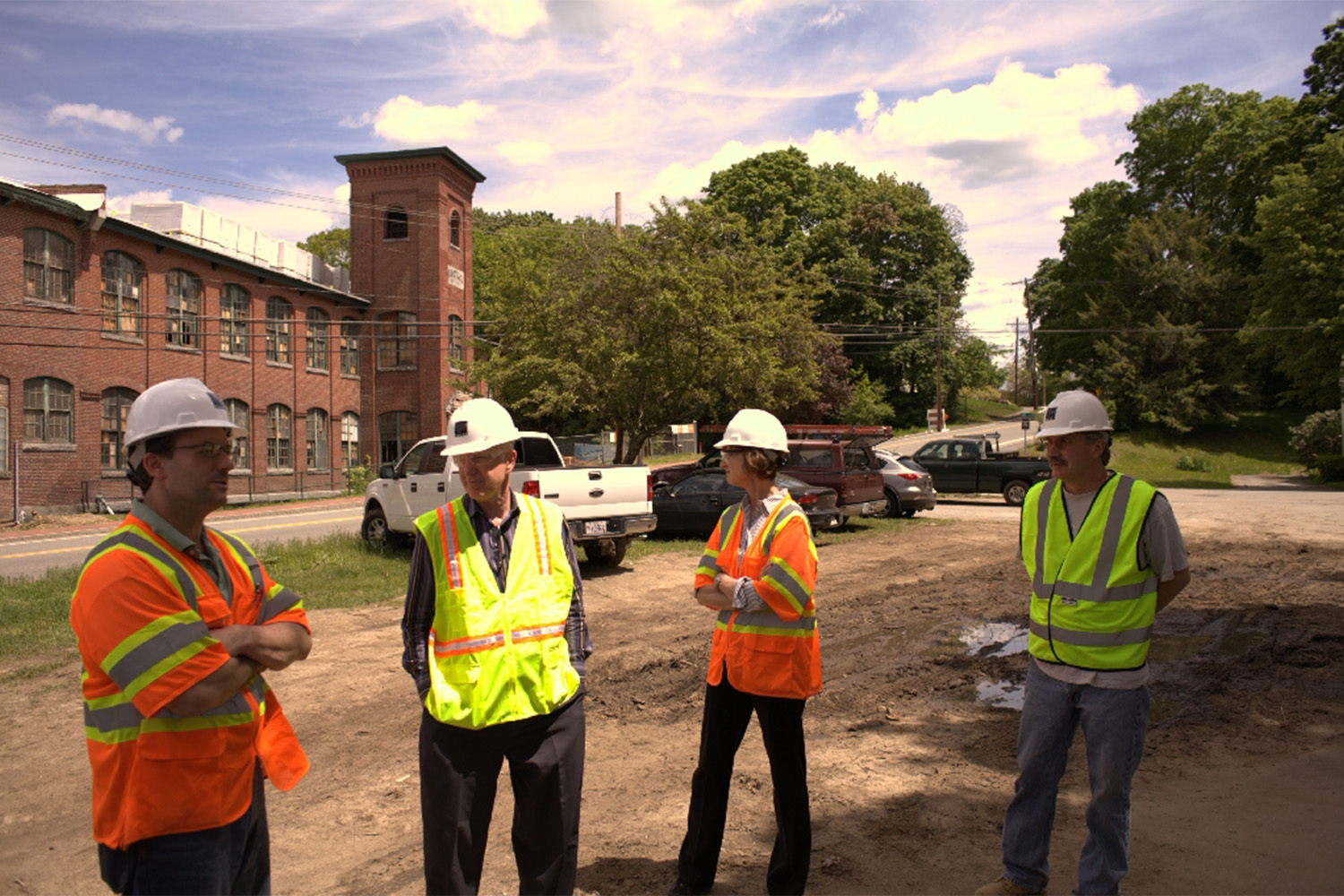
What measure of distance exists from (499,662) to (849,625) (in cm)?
718

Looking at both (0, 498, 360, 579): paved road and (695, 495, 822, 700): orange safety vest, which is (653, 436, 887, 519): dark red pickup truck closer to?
(0, 498, 360, 579): paved road

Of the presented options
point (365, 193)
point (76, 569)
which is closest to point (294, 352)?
point (365, 193)

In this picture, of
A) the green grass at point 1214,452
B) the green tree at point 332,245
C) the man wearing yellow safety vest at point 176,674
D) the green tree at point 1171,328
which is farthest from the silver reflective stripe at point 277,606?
the green tree at point 332,245

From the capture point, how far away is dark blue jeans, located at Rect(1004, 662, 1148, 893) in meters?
3.42

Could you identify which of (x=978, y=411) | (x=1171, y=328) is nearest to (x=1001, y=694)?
(x=1171, y=328)

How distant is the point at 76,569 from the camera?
1385 centimetres

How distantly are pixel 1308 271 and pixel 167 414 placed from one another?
3533 cm

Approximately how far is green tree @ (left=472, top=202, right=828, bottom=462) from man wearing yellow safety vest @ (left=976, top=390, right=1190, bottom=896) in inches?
664

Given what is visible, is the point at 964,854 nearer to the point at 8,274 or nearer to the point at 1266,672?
the point at 1266,672

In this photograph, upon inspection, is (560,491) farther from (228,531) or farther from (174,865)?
(228,531)

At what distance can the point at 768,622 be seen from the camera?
12.0 feet

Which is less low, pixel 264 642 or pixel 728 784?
pixel 264 642

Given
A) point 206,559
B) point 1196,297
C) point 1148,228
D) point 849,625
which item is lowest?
point 849,625

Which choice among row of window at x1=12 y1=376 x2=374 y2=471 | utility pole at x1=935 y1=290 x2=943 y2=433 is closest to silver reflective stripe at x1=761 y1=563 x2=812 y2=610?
row of window at x1=12 y1=376 x2=374 y2=471
